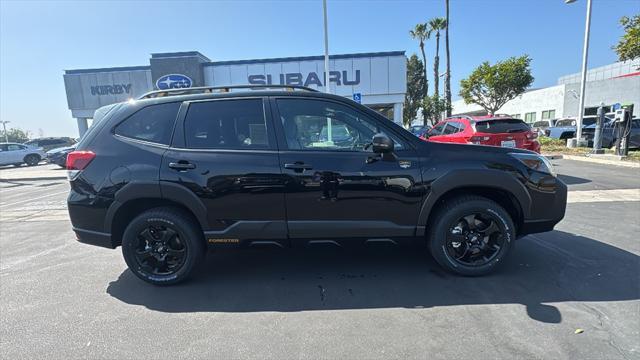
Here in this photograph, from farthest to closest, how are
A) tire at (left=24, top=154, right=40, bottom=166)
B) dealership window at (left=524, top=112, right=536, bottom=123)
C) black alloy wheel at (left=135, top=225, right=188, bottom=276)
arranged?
dealership window at (left=524, top=112, right=536, bottom=123), tire at (left=24, top=154, right=40, bottom=166), black alloy wheel at (left=135, top=225, right=188, bottom=276)

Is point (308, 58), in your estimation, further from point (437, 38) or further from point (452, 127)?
point (437, 38)


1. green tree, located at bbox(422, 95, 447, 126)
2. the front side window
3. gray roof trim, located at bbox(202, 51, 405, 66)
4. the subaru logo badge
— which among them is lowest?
the front side window

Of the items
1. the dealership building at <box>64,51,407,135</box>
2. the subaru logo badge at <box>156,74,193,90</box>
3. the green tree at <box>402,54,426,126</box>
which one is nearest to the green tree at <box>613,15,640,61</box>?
the dealership building at <box>64,51,407,135</box>

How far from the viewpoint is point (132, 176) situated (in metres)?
3.11

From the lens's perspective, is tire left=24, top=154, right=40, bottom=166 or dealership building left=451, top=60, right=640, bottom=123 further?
dealership building left=451, top=60, right=640, bottom=123

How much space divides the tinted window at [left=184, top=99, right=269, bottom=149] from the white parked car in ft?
78.0

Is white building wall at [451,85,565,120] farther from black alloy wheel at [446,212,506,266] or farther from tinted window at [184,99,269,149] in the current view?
tinted window at [184,99,269,149]

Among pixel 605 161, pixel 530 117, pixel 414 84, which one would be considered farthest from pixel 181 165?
pixel 414 84

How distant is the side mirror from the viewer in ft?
9.43

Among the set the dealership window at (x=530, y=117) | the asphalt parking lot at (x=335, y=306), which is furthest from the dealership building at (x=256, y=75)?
the dealership window at (x=530, y=117)

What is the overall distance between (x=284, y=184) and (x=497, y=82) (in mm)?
31226

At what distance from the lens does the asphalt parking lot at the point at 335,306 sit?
2363 mm

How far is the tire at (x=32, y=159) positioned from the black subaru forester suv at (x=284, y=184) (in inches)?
917

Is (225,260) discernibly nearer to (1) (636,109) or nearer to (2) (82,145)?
(2) (82,145)
